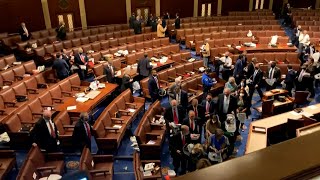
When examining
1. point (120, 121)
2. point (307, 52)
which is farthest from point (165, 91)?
point (307, 52)

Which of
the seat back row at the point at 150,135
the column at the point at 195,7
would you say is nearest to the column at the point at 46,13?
the column at the point at 195,7

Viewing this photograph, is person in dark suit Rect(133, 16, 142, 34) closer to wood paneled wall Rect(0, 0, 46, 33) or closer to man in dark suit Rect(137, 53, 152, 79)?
wood paneled wall Rect(0, 0, 46, 33)

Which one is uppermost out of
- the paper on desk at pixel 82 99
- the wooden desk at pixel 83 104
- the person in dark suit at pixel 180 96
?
the person in dark suit at pixel 180 96

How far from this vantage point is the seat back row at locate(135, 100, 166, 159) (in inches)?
267

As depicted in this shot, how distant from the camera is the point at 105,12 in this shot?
714 inches

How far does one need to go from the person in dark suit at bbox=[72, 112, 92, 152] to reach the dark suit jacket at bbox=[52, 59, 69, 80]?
11.7 ft

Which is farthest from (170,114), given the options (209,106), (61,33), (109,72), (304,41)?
(61,33)

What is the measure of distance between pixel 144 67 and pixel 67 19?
878 cm

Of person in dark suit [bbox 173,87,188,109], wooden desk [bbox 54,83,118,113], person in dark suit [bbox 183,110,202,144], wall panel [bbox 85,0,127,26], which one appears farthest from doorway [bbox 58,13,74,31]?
person in dark suit [bbox 183,110,202,144]

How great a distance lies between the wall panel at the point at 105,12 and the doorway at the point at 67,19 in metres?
0.93

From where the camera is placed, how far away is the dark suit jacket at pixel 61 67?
9.77 m

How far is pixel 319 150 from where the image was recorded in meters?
1.41

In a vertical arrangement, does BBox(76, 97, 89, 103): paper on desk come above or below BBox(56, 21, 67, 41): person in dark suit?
below

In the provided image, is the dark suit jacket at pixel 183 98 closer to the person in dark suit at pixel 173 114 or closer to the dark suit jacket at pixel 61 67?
the person in dark suit at pixel 173 114
